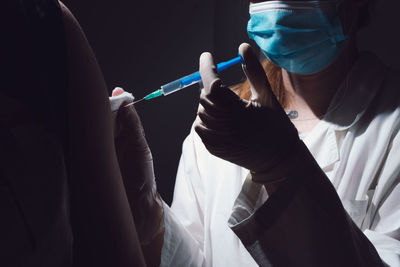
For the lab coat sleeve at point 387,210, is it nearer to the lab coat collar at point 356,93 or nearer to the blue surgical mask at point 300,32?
the lab coat collar at point 356,93

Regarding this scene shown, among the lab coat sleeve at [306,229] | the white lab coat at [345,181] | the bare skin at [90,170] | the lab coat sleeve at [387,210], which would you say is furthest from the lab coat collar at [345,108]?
the bare skin at [90,170]

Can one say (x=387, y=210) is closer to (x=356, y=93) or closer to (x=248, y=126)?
(x=356, y=93)

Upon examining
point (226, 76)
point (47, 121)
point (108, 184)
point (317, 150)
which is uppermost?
point (47, 121)

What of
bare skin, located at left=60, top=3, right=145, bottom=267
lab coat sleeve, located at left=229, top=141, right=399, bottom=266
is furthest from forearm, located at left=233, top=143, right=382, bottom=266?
bare skin, located at left=60, top=3, right=145, bottom=267

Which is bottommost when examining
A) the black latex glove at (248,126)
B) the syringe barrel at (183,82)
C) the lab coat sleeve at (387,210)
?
the lab coat sleeve at (387,210)

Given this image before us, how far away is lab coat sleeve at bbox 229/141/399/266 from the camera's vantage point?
0.58 metres

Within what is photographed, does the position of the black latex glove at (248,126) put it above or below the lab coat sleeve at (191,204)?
above

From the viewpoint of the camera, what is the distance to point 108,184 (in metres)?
0.55

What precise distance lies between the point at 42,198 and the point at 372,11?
45.4 inches

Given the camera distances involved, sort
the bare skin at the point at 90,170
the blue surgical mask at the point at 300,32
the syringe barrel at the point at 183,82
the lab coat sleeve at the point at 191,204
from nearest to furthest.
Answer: the bare skin at the point at 90,170 → the syringe barrel at the point at 183,82 → the blue surgical mask at the point at 300,32 → the lab coat sleeve at the point at 191,204

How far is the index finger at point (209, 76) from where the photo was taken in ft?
1.84

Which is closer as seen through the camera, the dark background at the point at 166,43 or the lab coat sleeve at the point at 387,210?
the lab coat sleeve at the point at 387,210

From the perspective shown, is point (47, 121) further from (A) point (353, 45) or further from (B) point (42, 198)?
(A) point (353, 45)

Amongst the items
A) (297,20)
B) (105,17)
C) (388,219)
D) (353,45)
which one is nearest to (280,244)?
(388,219)
